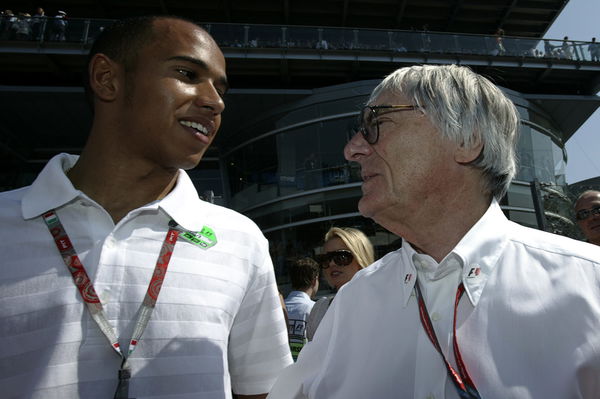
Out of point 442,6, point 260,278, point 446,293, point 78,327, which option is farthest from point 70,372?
point 442,6

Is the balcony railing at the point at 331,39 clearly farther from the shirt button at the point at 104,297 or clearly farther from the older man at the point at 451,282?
the shirt button at the point at 104,297

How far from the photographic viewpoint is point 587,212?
4.41m

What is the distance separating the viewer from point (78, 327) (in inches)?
54.8

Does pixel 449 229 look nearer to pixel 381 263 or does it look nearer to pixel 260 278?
pixel 381 263

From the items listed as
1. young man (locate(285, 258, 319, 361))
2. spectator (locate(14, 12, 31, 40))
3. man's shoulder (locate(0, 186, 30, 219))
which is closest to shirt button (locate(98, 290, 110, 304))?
man's shoulder (locate(0, 186, 30, 219))

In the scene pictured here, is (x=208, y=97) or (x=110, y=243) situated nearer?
(x=110, y=243)

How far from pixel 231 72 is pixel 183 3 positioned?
17.9 ft

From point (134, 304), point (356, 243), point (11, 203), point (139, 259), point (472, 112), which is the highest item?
point (472, 112)

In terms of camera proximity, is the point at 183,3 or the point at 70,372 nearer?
the point at 70,372

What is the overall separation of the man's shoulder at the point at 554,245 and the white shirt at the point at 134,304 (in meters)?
0.98

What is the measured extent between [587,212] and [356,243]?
2326 mm

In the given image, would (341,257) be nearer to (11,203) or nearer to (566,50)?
(11,203)

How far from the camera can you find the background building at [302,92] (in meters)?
17.9

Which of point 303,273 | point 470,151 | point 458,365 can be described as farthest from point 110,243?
point 303,273
